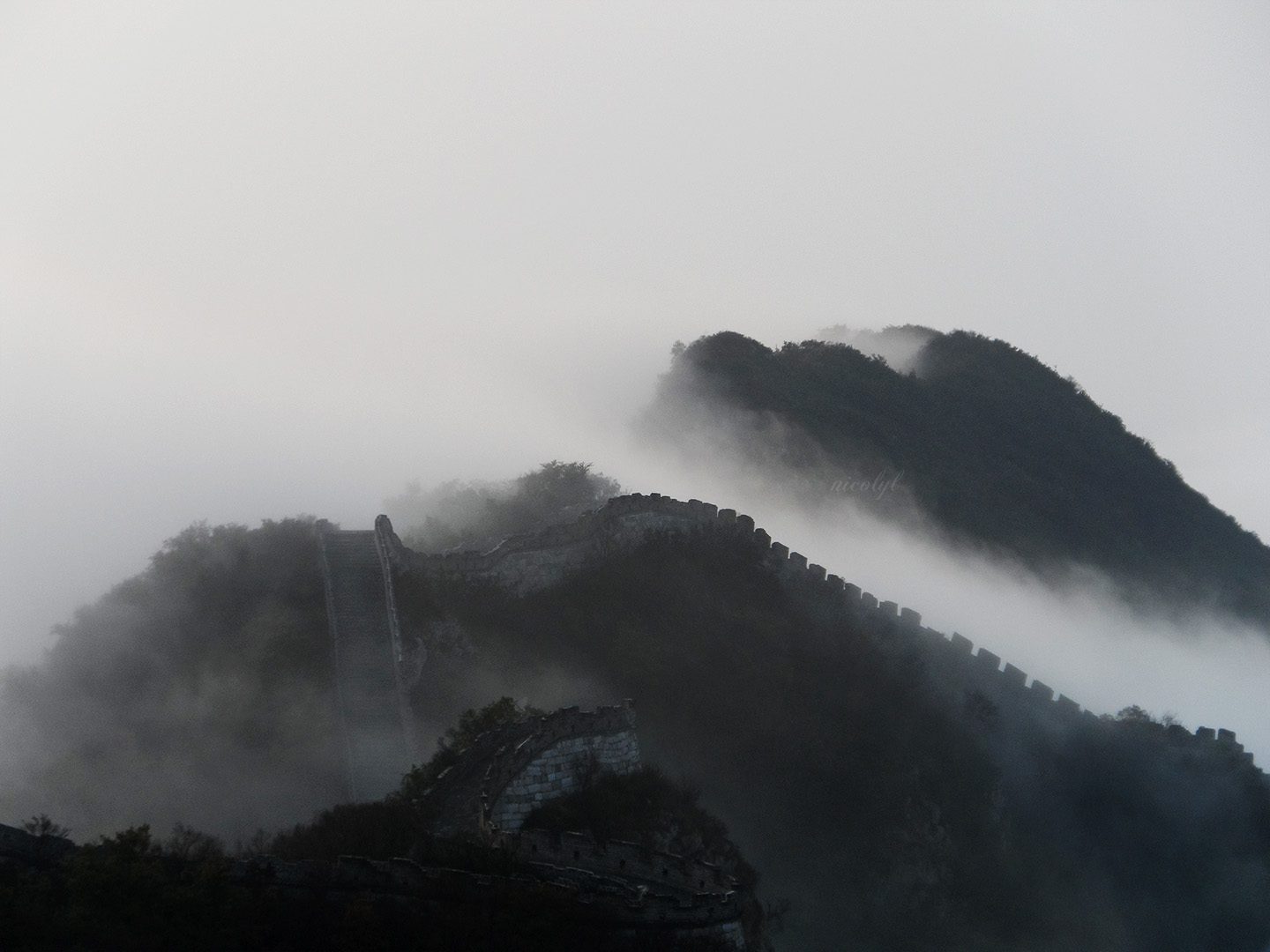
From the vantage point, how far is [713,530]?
182ft

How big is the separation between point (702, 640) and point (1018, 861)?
11113 millimetres

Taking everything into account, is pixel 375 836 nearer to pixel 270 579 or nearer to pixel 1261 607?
pixel 270 579

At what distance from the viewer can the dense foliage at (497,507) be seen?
58719mm

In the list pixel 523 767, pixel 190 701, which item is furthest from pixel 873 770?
pixel 190 701

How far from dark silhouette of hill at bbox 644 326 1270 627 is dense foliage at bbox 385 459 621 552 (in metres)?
12.2

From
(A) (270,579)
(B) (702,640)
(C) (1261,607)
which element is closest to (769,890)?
(B) (702,640)

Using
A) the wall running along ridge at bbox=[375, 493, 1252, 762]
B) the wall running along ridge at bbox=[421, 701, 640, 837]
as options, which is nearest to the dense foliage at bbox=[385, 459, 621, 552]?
the wall running along ridge at bbox=[375, 493, 1252, 762]

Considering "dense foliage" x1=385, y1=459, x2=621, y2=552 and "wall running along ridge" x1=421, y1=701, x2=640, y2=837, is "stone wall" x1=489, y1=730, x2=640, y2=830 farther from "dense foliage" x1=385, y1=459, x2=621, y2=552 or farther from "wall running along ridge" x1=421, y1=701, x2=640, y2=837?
"dense foliage" x1=385, y1=459, x2=621, y2=552

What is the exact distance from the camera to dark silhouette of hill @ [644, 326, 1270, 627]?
76000mm

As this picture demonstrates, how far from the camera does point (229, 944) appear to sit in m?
31.8

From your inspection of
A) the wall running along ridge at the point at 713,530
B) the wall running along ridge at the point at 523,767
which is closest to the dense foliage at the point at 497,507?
the wall running along ridge at the point at 713,530

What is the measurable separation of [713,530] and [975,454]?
31.6 meters

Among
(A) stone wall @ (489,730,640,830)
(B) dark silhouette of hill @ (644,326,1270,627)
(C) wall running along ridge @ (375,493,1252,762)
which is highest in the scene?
(B) dark silhouette of hill @ (644,326,1270,627)

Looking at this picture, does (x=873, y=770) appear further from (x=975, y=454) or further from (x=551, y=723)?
(x=975, y=454)
